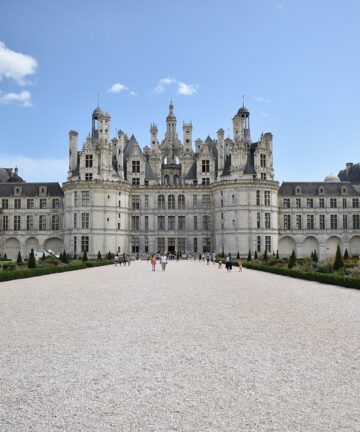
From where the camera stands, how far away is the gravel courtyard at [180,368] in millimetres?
6320

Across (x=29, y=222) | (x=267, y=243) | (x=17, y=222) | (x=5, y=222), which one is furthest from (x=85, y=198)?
(x=267, y=243)

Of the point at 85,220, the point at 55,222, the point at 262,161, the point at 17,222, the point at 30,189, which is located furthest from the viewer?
the point at 30,189

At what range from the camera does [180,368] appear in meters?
8.59

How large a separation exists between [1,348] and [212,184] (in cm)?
5987

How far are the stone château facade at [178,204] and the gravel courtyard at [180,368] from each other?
4956 cm

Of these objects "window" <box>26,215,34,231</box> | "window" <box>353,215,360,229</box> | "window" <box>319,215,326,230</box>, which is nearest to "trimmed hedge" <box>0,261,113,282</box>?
"window" <box>26,215,34,231</box>

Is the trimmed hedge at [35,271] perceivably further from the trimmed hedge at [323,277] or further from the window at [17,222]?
the window at [17,222]

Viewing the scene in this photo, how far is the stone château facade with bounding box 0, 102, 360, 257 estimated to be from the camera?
65.9 m

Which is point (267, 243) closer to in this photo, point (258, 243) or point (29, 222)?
point (258, 243)

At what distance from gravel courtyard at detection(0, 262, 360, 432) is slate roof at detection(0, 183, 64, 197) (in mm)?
56883

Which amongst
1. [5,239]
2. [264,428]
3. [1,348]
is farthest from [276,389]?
[5,239]

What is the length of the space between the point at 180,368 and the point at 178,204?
62.6 metres

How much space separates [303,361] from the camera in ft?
29.8

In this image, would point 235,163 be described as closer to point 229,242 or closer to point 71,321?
point 229,242
